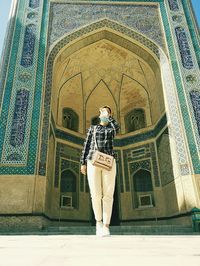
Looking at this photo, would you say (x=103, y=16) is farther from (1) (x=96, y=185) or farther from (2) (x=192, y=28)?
(1) (x=96, y=185)

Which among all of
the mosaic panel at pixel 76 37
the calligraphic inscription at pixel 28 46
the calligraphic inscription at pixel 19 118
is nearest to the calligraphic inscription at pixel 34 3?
the calligraphic inscription at pixel 28 46

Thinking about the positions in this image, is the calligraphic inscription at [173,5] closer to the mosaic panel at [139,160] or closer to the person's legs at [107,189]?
the mosaic panel at [139,160]

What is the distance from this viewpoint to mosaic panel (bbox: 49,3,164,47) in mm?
6703

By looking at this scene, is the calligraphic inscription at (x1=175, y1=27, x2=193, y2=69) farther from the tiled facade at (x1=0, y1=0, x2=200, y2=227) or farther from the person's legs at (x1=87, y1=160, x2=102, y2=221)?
the person's legs at (x1=87, y1=160, x2=102, y2=221)

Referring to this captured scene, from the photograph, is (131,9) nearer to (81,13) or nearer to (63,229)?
(81,13)

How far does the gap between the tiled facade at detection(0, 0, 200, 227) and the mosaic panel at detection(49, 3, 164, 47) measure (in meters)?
0.03

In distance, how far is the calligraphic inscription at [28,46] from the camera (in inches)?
232

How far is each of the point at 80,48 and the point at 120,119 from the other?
2633 millimetres

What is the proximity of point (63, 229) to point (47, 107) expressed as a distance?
2626 millimetres

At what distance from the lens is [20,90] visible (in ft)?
17.9

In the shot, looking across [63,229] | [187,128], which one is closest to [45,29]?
[187,128]

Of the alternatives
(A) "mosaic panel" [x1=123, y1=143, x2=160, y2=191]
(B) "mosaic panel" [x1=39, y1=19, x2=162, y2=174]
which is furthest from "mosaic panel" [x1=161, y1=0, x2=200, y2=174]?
(A) "mosaic panel" [x1=123, y1=143, x2=160, y2=191]

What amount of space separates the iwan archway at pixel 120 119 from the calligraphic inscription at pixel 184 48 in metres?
0.46

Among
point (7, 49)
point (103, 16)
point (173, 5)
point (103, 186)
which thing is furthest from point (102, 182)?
point (173, 5)
